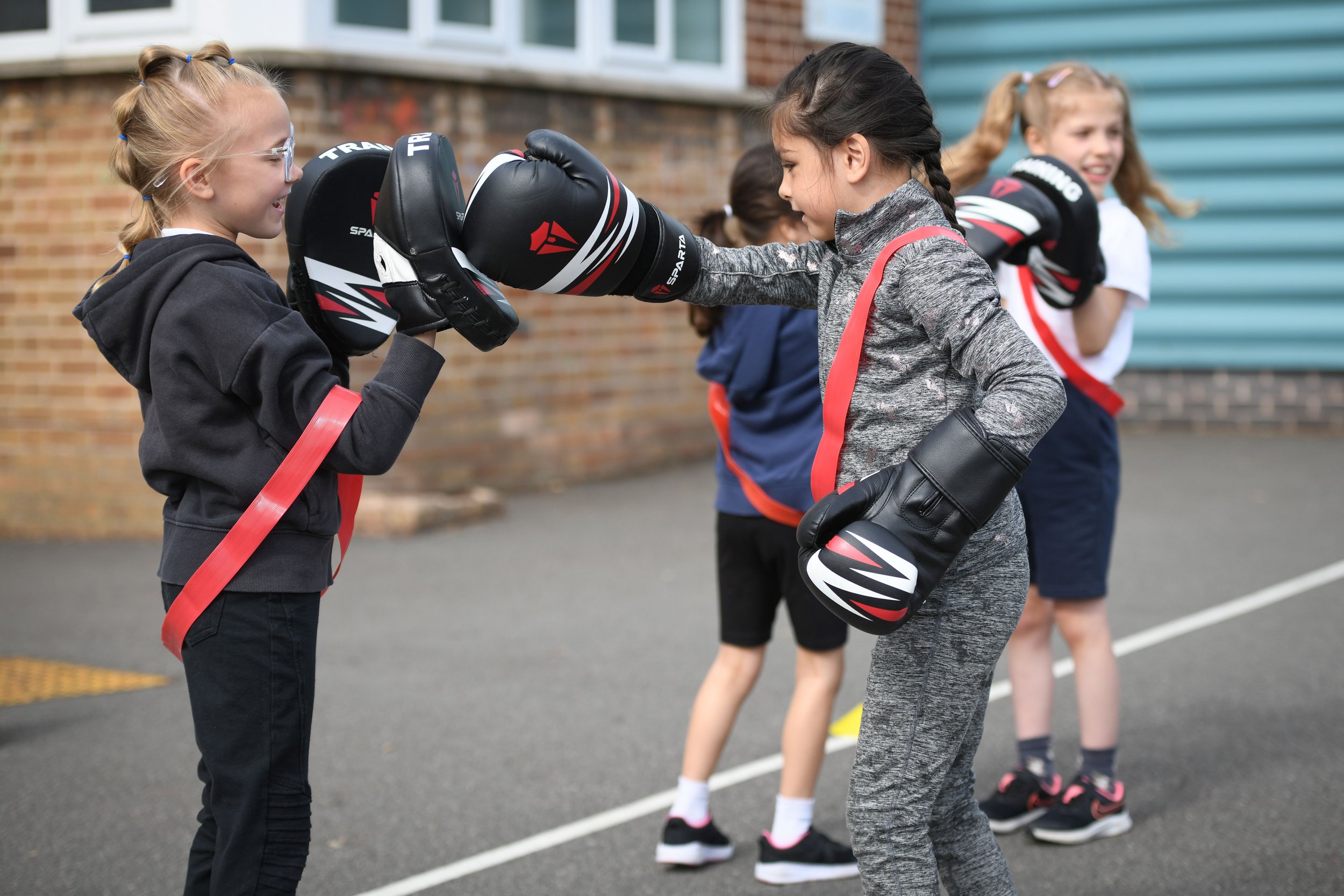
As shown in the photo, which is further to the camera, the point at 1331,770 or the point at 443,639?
the point at 443,639

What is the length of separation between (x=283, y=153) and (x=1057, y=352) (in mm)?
2107

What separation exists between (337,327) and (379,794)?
71.4 inches

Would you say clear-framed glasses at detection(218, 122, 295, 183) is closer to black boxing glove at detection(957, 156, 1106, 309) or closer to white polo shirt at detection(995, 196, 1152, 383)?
black boxing glove at detection(957, 156, 1106, 309)

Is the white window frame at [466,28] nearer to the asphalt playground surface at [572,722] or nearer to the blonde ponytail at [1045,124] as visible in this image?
the asphalt playground surface at [572,722]

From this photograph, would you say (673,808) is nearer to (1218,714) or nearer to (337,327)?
(337,327)

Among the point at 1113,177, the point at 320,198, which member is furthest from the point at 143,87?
the point at 1113,177

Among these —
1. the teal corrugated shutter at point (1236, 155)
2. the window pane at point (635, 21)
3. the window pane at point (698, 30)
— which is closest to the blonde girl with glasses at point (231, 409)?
the window pane at point (635, 21)

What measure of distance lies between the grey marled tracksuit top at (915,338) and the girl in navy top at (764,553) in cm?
81

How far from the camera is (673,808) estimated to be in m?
3.40

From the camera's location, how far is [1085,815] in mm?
3482

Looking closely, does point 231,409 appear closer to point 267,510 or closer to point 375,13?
point 267,510

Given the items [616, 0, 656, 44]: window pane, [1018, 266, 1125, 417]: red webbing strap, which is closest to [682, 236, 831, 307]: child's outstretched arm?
[1018, 266, 1125, 417]: red webbing strap

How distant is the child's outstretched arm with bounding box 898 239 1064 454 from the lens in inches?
83.3

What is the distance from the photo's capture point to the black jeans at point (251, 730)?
2.29m
